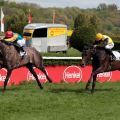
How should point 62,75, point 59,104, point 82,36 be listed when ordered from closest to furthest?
1. point 59,104
2. point 62,75
3. point 82,36

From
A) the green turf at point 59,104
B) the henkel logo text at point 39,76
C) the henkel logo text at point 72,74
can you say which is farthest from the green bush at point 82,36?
the green turf at point 59,104

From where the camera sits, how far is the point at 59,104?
1082 centimetres

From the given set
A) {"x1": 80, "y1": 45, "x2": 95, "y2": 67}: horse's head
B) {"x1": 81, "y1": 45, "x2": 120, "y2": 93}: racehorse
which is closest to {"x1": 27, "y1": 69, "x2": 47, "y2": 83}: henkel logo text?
{"x1": 81, "y1": 45, "x2": 120, "y2": 93}: racehorse

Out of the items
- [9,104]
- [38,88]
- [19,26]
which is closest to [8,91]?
[38,88]

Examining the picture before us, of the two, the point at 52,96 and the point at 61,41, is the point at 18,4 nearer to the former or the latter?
the point at 61,41

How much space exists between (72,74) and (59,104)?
20.3ft

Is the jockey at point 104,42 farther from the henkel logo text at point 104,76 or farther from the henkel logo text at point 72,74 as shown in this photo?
the henkel logo text at point 104,76

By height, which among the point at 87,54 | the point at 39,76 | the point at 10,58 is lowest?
the point at 39,76

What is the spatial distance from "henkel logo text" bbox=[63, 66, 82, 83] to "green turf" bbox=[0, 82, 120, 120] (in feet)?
8.33

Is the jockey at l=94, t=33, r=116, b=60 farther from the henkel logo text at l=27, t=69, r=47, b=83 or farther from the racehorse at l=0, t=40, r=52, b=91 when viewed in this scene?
the henkel logo text at l=27, t=69, r=47, b=83

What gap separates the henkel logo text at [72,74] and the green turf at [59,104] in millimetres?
2537

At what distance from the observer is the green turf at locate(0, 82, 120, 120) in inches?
363

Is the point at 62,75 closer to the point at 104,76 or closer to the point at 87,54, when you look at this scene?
the point at 104,76

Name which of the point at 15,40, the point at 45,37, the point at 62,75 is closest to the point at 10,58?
the point at 15,40
